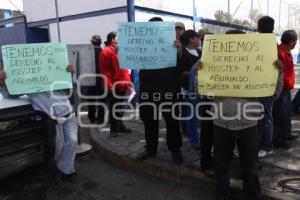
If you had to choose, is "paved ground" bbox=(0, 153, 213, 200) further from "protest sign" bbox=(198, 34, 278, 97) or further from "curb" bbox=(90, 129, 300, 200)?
"protest sign" bbox=(198, 34, 278, 97)

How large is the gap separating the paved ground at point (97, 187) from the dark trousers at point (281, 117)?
162 centimetres

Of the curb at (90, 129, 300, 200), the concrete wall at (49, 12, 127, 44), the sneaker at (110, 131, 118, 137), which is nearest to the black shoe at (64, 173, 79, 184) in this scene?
the curb at (90, 129, 300, 200)

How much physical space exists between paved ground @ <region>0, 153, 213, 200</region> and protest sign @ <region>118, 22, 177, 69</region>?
1.46m

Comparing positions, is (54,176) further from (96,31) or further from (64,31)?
(64,31)

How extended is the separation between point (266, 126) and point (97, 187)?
7.43 ft

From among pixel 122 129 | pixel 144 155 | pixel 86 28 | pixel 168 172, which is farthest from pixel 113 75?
pixel 86 28

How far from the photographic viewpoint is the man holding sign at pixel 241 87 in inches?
119

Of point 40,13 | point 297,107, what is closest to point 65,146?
point 297,107

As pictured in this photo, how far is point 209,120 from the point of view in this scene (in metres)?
3.66

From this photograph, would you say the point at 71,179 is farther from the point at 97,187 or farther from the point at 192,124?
the point at 192,124

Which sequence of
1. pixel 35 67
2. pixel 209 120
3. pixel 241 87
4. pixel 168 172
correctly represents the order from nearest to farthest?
Answer: 1. pixel 241 87
2. pixel 209 120
3. pixel 35 67
4. pixel 168 172

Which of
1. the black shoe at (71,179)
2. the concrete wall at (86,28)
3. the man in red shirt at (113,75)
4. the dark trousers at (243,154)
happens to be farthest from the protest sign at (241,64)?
the concrete wall at (86,28)

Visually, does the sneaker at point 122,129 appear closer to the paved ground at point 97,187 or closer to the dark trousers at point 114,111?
the dark trousers at point 114,111

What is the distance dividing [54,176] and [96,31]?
6.31 meters
